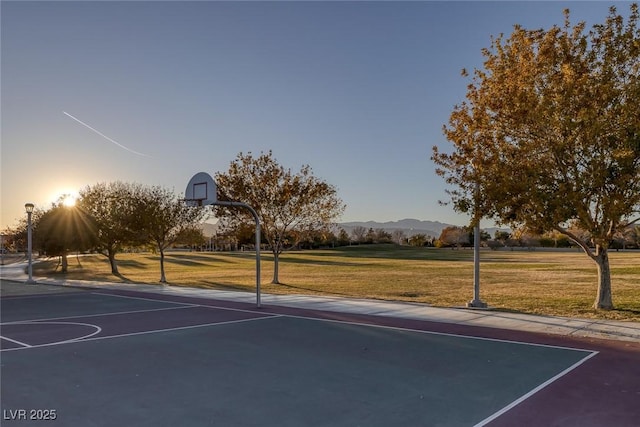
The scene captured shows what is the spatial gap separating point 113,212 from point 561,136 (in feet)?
113

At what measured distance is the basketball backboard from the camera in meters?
18.5

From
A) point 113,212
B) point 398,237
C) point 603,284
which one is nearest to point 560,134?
point 603,284

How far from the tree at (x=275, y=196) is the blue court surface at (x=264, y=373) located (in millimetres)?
16791

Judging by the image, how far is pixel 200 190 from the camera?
1898cm

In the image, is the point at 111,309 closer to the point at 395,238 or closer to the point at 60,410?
the point at 60,410

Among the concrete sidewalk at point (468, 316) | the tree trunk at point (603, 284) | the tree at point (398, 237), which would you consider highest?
the tree at point (398, 237)

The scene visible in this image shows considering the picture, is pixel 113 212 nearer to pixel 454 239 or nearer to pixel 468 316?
pixel 468 316

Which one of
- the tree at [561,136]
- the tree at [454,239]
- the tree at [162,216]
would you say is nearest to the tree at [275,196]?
the tree at [162,216]

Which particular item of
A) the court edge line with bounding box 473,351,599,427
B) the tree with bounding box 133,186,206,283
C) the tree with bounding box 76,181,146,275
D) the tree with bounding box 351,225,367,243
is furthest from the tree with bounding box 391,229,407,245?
the court edge line with bounding box 473,351,599,427

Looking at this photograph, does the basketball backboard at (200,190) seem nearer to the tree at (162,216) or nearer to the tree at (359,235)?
the tree at (162,216)

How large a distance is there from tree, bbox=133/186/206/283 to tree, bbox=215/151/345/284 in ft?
16.2

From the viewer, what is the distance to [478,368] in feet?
29.1

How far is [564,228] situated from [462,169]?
3735 mm

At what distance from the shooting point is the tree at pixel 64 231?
42.8 meters
